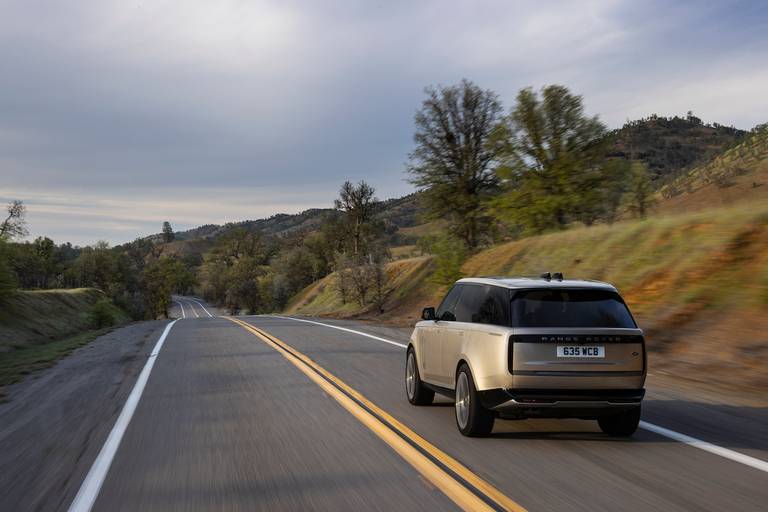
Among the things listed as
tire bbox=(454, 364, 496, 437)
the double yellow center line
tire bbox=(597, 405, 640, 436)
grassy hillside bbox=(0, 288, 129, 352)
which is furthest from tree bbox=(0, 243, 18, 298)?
tire bbox=(597, 405, 640, 436)

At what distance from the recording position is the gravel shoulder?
5477 millimetres

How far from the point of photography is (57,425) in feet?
26.8

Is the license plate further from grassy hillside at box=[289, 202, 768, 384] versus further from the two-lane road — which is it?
grassy hillside at box=[289, 202, 768, 384]

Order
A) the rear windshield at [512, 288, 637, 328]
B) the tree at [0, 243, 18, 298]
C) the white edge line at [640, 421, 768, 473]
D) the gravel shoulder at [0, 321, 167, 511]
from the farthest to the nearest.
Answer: the tree at [0, 243, 18, 298], the rear windshield at [512, 288, 637, 328], the white edge line at [640, 421, 768, 473], the gravel shoulder at [0, 321, 167, 511]

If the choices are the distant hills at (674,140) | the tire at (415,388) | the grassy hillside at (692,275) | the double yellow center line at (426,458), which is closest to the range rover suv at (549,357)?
the double yellow center line at (426,458)

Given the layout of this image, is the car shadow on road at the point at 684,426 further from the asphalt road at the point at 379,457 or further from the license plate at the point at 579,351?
the license plate at the point at 579,351

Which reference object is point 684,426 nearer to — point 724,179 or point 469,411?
point 469,411

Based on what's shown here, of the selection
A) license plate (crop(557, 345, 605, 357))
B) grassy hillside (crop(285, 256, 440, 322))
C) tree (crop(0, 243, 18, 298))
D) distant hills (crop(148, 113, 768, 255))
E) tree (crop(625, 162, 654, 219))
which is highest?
distant hills (crop(148, 113, 768, 255))

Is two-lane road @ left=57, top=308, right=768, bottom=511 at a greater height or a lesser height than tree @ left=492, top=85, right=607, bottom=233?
lesser

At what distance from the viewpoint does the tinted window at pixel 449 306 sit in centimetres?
828

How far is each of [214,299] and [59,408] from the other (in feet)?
467

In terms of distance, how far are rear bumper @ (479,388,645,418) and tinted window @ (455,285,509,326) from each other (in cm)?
74

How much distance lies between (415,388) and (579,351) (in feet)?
9.51

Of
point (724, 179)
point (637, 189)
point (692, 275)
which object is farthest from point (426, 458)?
point (724, 179)
